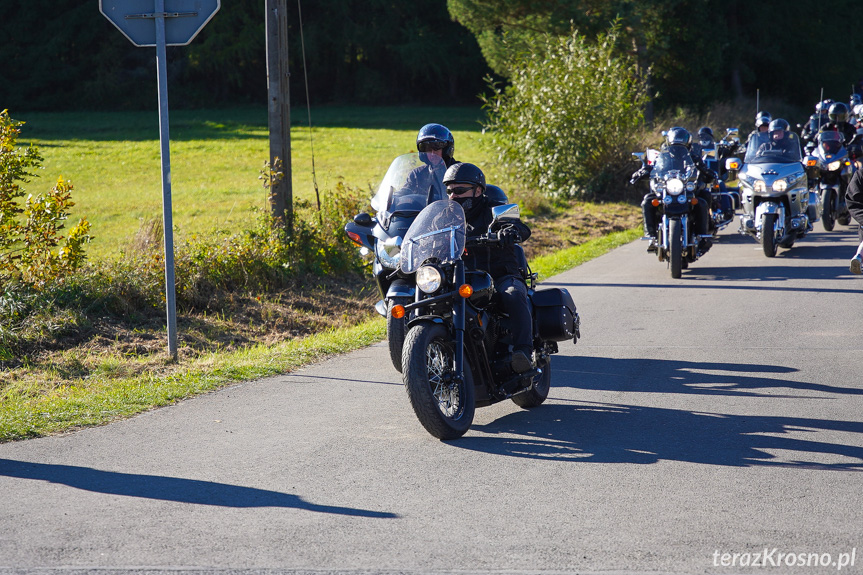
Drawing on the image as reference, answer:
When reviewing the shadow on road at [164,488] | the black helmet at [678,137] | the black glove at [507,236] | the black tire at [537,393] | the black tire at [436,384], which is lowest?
the shadow on road at [164,488]

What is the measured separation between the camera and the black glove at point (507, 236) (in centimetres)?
640

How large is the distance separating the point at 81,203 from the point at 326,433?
19302mm

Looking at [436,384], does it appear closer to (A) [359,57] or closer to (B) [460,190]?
(B) [460,190]

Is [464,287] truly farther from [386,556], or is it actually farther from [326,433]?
[386,556]

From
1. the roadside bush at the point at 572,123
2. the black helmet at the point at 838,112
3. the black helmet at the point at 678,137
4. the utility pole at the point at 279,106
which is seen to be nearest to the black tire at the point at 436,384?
the utility pole at the point at 279,106

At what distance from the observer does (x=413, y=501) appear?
4.88 m

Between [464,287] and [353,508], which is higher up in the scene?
[464,287]

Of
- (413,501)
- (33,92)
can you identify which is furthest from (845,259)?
(33,92)

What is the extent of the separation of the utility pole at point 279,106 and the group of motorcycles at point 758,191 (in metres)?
4.90

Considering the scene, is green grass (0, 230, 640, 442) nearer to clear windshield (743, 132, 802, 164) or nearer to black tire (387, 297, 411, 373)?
black tire (387, 297, 411, 373)

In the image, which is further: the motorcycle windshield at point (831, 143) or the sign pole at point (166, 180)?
the motorcycle windshield at point (831, 143)

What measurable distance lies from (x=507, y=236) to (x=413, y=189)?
157cm

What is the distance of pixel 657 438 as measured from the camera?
598 cm

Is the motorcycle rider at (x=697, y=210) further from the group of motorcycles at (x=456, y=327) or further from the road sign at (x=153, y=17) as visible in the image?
the road sign at (x=153, y=17)
